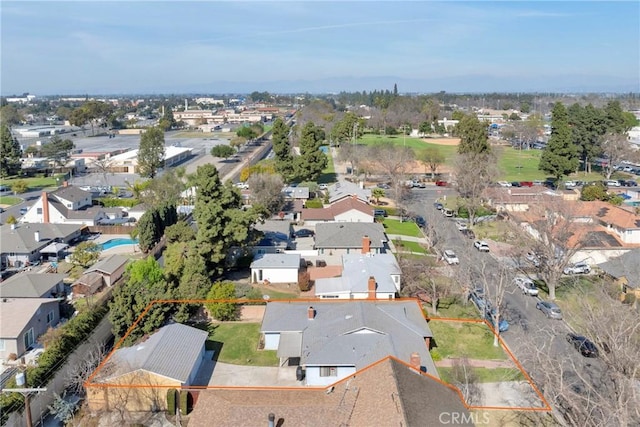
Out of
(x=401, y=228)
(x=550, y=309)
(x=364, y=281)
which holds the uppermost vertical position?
(x=364, y=281)

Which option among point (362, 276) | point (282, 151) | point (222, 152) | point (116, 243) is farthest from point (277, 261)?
point (222, 152)

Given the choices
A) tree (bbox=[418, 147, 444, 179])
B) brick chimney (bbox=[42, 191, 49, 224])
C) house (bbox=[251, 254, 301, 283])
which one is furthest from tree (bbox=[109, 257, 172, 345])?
tree (bbox=[418, 147, 444, 179])

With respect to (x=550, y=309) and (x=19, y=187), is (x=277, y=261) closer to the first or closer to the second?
(x=550, y=309)

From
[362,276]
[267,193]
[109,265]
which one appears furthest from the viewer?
[267,193]

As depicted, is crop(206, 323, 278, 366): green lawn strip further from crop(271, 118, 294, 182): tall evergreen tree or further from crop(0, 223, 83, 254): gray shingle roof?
crop(271, 118, 294, 182): tall evergreen tree

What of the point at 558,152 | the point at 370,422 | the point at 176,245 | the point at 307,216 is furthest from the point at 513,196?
the point at 370,422

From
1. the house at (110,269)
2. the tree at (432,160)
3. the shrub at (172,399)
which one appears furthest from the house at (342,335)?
the tree at (432,160)

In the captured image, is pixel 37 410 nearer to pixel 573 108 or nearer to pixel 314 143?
pixel 314 143
